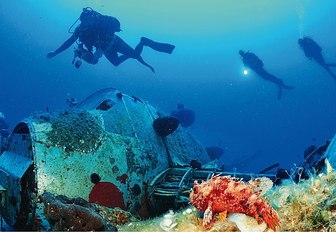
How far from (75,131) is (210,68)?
96424 millimetres

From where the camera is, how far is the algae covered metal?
456cm

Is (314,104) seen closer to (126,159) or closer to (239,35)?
(239,35)

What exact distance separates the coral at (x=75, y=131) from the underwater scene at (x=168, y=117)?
0.09 feet

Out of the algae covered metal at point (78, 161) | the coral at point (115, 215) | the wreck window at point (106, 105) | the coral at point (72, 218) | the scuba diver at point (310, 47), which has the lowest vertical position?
the coral at point (115, 215)

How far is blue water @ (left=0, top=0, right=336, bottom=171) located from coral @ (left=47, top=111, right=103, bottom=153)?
61166 mm

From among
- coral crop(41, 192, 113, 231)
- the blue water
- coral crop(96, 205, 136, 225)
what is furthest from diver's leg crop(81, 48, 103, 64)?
the blue water

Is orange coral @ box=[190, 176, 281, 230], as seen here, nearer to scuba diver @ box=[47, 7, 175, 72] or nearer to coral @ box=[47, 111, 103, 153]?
coral @ box=[47, 111, 103, 153]

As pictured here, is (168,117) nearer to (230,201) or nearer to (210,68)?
(230,201)

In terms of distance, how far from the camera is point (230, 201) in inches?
117

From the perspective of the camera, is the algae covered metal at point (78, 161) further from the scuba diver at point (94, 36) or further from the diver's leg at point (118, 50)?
the diver's leg at point (118, 50)

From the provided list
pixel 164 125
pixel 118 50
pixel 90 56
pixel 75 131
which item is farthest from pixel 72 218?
pixel 118 50

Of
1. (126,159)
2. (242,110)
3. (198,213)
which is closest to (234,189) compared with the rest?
(198,213)

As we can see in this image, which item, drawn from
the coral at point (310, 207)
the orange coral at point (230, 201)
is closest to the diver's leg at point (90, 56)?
the orange coral at point (230, 201)

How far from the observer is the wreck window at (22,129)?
203 inches
